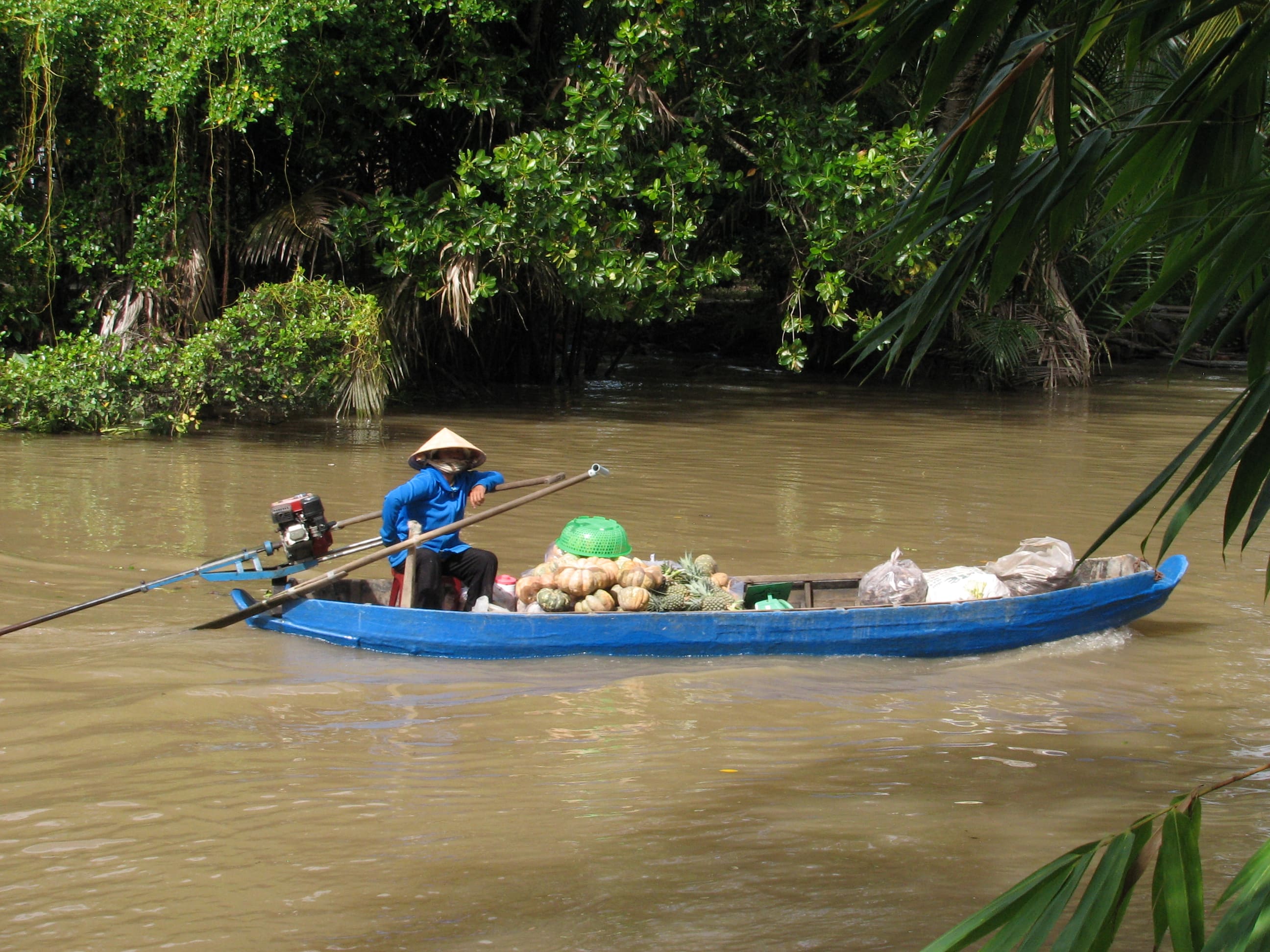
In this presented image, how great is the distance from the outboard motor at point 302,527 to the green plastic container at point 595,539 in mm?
1298

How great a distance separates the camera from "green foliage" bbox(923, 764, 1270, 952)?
57.9 inches

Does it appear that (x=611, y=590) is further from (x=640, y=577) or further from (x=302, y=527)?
(x=302, y=527)

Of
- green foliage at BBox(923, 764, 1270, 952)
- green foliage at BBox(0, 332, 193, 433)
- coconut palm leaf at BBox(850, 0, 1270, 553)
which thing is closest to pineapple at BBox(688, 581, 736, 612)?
coconut palm leaf at BBox(850, 0, 1270, 553)

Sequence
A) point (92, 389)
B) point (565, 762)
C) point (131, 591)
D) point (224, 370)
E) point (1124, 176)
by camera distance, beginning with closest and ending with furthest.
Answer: point (1124, 176), point (565, 762), point (131, 591), point (92, 389), point (224, 370)

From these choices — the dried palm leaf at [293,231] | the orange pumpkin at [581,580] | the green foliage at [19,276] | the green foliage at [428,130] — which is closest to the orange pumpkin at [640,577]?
the orange pumpkin at [581,580]

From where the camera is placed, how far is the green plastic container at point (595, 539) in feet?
21.7

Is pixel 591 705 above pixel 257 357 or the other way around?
the other way around

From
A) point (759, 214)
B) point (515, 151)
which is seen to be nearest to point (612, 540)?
point (515, 151)

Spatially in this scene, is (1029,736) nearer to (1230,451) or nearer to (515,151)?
(1230,451)

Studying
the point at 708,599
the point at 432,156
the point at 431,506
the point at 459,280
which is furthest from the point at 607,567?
the point at 432,156

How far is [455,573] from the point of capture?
274 inches

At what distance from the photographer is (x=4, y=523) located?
8648 millimetres

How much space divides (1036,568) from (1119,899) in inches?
217

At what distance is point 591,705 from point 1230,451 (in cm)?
403
